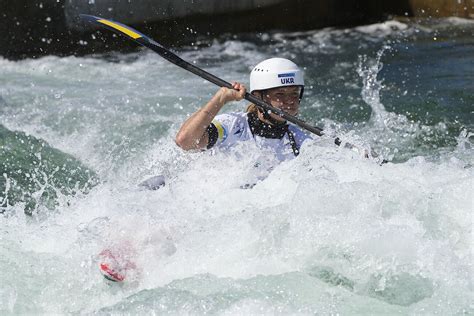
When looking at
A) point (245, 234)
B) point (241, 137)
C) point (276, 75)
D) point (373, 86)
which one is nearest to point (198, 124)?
point (241, 137)

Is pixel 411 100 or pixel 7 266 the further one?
pixel 411 100

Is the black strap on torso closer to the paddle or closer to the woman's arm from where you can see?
the paddle

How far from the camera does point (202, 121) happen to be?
4984 millimetres

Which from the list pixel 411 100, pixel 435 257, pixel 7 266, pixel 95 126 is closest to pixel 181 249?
pixel 7 266

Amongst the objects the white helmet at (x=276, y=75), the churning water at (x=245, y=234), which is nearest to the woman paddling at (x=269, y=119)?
the white helmet at (x=276, y=75)

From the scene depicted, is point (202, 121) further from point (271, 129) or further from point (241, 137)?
point (271, 129)

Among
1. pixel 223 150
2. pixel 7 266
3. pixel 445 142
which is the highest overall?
pixel 223 150

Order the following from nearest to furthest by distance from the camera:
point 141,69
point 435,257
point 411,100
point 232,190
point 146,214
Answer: point 435,257
point 146,214
point 232,190
point 411,100
point 141,69

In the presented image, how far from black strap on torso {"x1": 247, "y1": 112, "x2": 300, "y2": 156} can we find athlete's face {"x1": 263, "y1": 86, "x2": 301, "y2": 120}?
6 cm

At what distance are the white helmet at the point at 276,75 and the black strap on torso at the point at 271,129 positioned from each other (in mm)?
207

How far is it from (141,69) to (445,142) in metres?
4.17

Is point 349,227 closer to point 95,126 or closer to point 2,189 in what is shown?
point 2,189

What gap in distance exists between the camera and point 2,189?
6.53m

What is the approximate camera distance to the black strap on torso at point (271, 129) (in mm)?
5379
